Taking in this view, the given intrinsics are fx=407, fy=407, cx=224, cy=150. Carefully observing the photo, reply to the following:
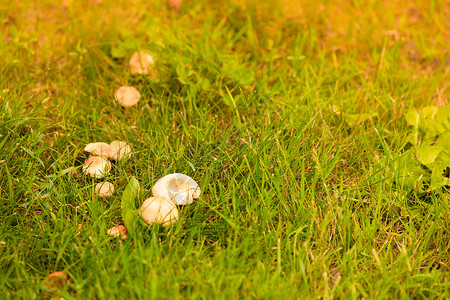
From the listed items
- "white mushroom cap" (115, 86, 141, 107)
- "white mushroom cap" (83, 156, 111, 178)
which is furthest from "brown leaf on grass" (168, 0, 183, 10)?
"white mushroom cap" (83, 156, 111, 178)

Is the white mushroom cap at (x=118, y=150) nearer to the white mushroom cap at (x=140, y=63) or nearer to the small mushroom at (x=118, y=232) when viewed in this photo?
the small mushroom at (x=118, y=232)

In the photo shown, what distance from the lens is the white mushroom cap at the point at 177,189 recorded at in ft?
6.64

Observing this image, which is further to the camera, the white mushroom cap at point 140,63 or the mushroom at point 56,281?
the white mushroom cap at point 140,63

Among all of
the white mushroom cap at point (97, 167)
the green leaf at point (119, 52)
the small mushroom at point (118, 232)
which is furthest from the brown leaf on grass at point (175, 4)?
the small mushroom at point (118, 232)

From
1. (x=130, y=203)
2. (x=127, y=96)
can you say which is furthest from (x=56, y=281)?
(x=127, y=96)

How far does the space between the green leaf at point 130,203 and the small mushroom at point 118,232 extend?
3cm

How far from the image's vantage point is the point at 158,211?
1.91 m

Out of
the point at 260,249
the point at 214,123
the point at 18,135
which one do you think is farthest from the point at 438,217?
the point at 18,135

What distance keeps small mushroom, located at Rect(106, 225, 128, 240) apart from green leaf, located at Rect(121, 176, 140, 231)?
25mm

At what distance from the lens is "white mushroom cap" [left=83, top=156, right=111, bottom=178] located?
220 cm

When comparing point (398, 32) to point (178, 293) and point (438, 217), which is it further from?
point (178, 293)

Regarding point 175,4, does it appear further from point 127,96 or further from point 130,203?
point 130,203

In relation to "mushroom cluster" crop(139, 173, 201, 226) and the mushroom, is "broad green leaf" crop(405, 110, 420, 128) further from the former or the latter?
the mushroom

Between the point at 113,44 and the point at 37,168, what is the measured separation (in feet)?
4.17
